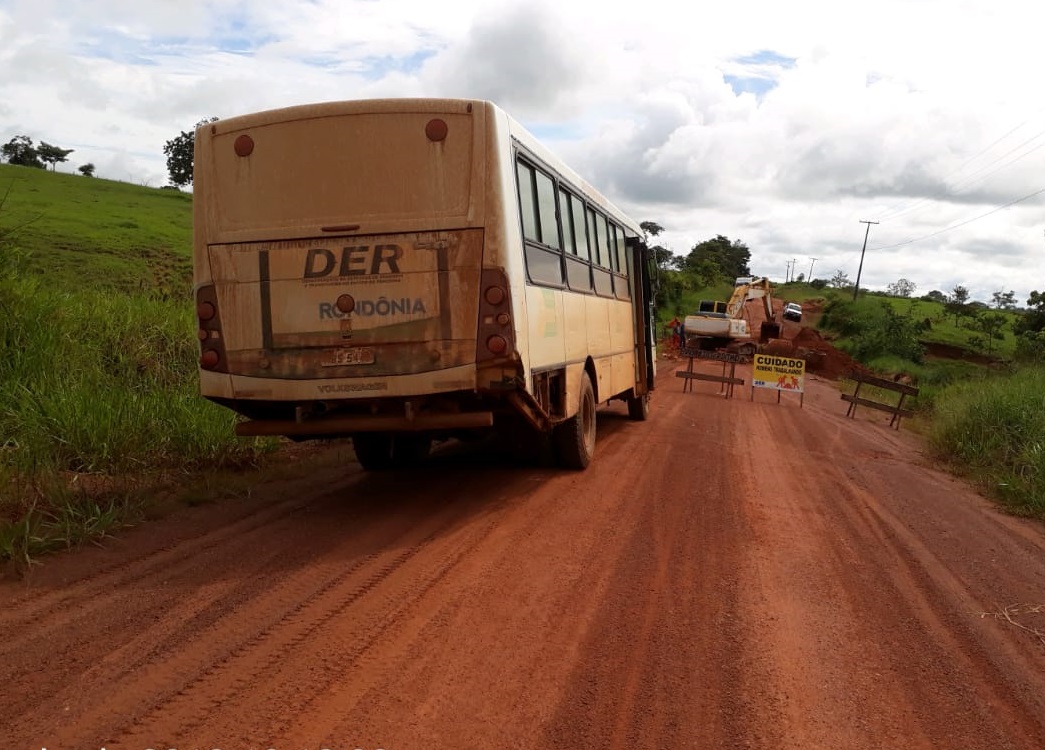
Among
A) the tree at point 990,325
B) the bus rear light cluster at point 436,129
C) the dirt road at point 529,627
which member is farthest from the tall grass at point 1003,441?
the tree at point 990,325

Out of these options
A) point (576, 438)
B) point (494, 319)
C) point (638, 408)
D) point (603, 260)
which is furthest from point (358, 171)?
point (638, 408)

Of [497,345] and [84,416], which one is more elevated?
[497,345]

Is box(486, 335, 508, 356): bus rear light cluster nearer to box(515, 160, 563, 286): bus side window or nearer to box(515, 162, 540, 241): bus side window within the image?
box(515, 160, 563, 286): bus side window

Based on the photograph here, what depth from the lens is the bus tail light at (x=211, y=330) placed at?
21.3 ft

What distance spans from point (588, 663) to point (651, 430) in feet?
29.5

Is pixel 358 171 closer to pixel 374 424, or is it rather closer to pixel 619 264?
pixel 374 424

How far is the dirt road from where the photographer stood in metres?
3.43

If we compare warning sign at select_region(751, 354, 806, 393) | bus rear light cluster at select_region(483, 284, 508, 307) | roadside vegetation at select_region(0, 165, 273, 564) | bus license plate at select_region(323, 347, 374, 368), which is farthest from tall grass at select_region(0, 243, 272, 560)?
warning sign at select_region(751, 354, 806, 393)

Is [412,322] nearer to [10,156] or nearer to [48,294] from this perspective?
[48,294]

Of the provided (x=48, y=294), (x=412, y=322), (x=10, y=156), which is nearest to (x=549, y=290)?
(x=412, y=322)

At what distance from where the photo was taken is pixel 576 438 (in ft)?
29.0

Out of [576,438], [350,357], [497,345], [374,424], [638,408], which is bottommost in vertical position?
[638,408]

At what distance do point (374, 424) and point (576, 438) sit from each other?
292cm

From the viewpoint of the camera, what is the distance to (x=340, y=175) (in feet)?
20.7
